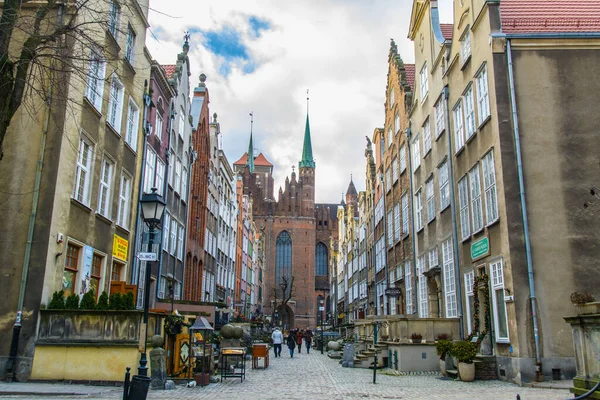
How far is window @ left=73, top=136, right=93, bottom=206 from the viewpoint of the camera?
1588 centimetres

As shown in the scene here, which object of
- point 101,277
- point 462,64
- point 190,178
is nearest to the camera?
point 101,277

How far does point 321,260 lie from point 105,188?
8493 cm

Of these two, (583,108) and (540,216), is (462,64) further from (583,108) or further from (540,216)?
(540,216)

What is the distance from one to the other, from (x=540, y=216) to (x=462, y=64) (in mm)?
6828

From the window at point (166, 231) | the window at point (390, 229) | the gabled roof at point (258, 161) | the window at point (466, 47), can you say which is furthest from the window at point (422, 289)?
the gabled roof at point (258, 161)

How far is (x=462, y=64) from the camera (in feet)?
64.8

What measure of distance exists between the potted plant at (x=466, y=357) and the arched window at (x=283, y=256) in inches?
3050

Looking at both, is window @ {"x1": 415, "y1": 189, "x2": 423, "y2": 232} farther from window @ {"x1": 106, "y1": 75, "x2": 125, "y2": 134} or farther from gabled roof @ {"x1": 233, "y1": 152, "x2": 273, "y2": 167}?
gabled roof @ {"x1": 233, "y1": 152, "x2": 273, "y2": 167}

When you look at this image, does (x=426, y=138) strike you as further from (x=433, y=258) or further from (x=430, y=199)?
(x=433, y=258)

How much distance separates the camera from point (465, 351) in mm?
15438

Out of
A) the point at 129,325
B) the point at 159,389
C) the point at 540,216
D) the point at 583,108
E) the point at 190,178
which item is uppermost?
the point at 190,178

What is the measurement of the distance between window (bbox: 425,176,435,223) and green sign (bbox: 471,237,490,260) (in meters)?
5.44

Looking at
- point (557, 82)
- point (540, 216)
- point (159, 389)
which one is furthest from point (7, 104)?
point (557, 82)

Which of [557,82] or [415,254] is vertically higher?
[557,82]
